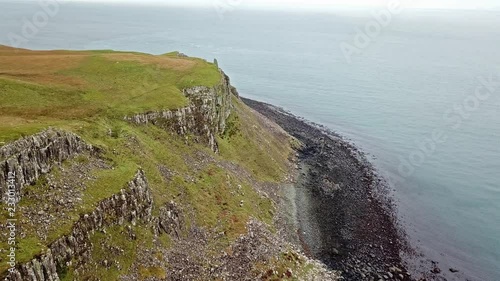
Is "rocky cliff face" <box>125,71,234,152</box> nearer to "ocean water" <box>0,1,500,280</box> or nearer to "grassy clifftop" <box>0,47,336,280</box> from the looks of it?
"grassy clifftop" <box>0,47,336,280</box>

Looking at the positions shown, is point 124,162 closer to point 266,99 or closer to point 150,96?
point 150,96

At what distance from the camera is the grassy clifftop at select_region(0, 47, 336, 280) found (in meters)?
35.0

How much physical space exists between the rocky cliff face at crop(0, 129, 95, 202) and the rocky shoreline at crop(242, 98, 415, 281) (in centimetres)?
3373

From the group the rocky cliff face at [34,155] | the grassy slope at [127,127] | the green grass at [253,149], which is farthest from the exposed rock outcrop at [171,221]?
the green grass at [253,149]

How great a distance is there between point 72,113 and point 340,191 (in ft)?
159

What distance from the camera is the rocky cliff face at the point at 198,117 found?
58.4 metres

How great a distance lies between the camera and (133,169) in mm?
42969

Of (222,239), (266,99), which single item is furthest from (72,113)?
(266,99)

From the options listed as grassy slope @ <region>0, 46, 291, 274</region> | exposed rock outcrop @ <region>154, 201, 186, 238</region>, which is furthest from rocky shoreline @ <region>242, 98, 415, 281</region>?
exposed rock outcrop @ <region>154, 201, 186, 238</region>

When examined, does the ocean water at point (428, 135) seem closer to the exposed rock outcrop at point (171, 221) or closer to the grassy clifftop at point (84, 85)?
the exposed rock outcrop at point (171, 221)

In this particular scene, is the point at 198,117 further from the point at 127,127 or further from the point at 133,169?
the point at 133,169

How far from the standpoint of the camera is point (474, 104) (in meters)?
140

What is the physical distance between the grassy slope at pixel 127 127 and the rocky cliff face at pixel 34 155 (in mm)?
992

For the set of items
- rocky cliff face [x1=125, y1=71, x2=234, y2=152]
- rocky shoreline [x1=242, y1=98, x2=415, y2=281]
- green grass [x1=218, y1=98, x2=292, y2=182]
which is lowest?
rocky shoreline [x1=242, y1=98, x2=415, y2=281]
